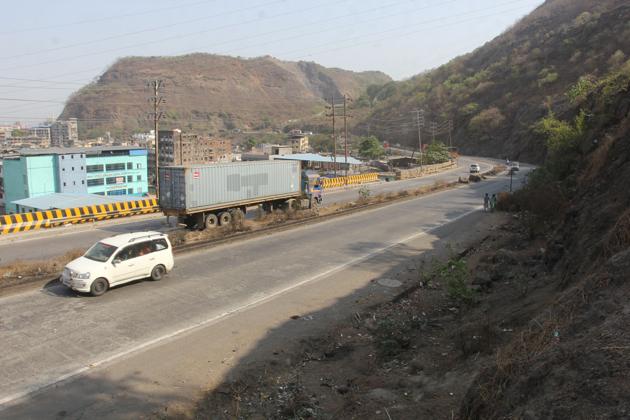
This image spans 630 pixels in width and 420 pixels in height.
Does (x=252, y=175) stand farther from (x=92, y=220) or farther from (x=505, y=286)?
(x=505, y=286)

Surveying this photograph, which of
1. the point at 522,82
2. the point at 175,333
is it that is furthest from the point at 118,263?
the point at 522,82

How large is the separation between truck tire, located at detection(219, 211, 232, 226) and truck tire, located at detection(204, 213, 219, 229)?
226mm

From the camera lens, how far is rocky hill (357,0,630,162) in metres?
99.6

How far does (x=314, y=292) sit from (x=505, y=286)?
218 inches

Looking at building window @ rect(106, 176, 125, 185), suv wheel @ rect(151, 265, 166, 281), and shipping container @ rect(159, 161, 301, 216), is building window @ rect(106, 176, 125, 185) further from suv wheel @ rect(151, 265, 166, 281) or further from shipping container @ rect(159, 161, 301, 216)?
suv wheel @ rect(151, 265, 166, 281)

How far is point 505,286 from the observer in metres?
13.5

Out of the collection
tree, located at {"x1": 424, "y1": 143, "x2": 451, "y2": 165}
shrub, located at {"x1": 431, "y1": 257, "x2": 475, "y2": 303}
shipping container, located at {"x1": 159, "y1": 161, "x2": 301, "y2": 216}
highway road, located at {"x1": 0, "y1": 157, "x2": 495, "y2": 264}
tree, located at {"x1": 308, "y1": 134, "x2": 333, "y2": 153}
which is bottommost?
highway road, located at {"x1": 0, "y1": 157, "x2": 495, "y2": 264}

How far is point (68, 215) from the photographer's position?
92.1 ft

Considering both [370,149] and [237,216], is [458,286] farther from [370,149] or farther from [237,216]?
[370,149]

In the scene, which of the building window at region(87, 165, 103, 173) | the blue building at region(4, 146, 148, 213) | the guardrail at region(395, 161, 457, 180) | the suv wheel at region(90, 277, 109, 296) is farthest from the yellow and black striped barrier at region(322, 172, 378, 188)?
the building window at region(87, 165, 103, 173)

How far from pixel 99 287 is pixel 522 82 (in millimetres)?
121742

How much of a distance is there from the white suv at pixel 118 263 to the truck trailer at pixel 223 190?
348 inches

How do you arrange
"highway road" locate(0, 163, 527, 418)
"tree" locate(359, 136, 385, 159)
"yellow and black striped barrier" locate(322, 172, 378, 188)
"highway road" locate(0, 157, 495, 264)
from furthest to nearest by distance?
"tree" locate(359, 136, 385, 159) → "yellow and black striped barrier" locate(322, 172, 378, 188) → "highway road" locate(0, 157, 495, 264) → "highway road" locate(0, 163, 527, 418)

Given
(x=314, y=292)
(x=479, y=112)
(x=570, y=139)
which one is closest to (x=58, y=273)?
(x=314, y=292)
